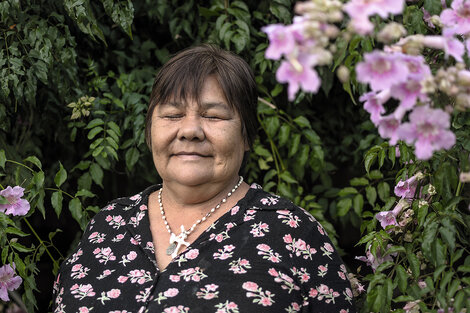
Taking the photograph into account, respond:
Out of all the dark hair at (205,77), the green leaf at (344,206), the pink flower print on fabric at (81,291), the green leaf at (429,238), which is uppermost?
the dark hair at (205,77)

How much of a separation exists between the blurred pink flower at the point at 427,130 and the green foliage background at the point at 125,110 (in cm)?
100

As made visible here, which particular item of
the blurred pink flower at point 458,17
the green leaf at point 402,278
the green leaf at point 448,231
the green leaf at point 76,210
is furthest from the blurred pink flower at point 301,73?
the green leaf at point 76,210

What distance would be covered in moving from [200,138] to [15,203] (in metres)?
0.74

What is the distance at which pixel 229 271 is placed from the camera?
6.77ft

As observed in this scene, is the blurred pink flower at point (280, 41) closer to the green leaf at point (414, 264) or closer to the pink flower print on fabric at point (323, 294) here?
the green leaf at point (414, 264)

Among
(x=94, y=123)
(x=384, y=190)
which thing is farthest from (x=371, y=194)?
(x=94, y=123)

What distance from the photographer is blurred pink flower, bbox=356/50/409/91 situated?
1.18 meters

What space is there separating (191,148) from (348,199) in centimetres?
101

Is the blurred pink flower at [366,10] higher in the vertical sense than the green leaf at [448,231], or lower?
higher

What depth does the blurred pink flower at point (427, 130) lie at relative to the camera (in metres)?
1.26

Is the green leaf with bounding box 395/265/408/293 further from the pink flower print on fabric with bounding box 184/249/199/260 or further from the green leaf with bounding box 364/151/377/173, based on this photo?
the pink flower print on fabric with bounding box 184/249/199/260

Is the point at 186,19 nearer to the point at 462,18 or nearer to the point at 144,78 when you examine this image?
the point at 144,78

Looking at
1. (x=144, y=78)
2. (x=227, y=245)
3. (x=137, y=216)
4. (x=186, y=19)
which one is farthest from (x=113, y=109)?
(x=227, y=245)

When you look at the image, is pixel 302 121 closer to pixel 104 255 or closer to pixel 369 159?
pixel 369 159
